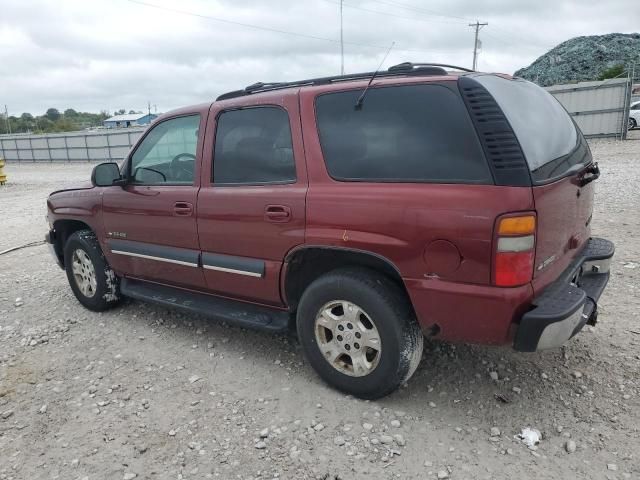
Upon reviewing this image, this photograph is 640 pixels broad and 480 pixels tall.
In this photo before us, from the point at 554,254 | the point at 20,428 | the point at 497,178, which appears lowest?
the point at 20,428

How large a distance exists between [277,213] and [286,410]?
121cm

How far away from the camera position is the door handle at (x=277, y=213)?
313cm

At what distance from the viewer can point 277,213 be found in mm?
3172

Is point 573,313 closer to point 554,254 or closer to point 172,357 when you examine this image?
point 554,254

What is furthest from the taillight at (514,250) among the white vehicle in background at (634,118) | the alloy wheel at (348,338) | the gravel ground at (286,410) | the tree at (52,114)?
the tree at (52,114)

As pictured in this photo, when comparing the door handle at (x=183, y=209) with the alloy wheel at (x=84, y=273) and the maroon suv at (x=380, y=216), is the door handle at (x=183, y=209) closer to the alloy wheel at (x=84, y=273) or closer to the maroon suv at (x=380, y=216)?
the maroon suv at (x=380, y=216)

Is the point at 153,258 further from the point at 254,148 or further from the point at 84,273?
the point at 254,148

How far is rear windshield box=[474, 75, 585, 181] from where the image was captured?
2.58 meters

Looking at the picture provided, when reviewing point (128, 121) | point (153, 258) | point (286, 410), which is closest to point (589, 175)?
point (286, 410)

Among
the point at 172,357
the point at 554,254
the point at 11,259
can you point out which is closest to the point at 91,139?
the point at 11,259

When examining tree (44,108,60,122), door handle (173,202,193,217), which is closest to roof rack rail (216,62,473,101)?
door handle (173,202,193,217)

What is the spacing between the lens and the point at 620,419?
2781 millimetres

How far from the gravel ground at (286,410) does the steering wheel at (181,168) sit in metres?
1.32

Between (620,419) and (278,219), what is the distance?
2.25 meters
